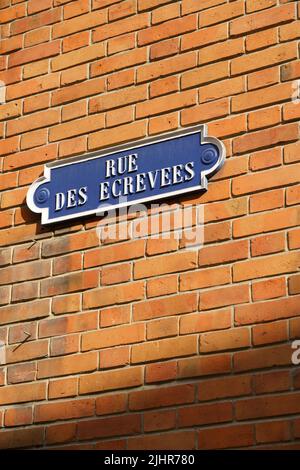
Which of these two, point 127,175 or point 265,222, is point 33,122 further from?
point 265,222

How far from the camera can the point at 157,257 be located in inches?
193

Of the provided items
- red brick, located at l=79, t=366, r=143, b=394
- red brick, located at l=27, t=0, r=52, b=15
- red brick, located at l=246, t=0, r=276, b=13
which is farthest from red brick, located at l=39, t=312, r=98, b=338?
red brick, located at l=27, t=0, r=52, b=15

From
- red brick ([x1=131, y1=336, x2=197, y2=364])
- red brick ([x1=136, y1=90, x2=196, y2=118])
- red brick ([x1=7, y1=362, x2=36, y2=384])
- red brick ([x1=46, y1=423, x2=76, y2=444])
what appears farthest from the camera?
red brick ([x1=136, y1=90, x2=196, y2=118])

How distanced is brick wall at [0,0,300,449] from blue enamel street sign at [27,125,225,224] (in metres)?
0.06

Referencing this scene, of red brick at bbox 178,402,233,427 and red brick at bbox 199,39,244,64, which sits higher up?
red brick at bbox 199,39,244,64

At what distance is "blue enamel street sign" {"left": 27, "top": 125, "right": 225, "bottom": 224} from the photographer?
4957 millimetres

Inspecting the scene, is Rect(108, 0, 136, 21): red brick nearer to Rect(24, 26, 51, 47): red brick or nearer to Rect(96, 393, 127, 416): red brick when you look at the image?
Rect(24, 26, 51, 47): red brick

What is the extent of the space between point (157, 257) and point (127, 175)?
427 millimetres

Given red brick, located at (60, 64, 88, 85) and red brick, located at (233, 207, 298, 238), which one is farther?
red brick, located at (60, 64, 88, 85)

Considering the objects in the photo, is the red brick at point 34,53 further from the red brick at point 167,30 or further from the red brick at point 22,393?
the red brick at point 22,393

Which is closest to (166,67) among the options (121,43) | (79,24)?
(121,43)

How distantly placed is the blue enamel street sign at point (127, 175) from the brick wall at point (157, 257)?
0.21 feet

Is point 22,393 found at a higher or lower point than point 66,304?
lower
